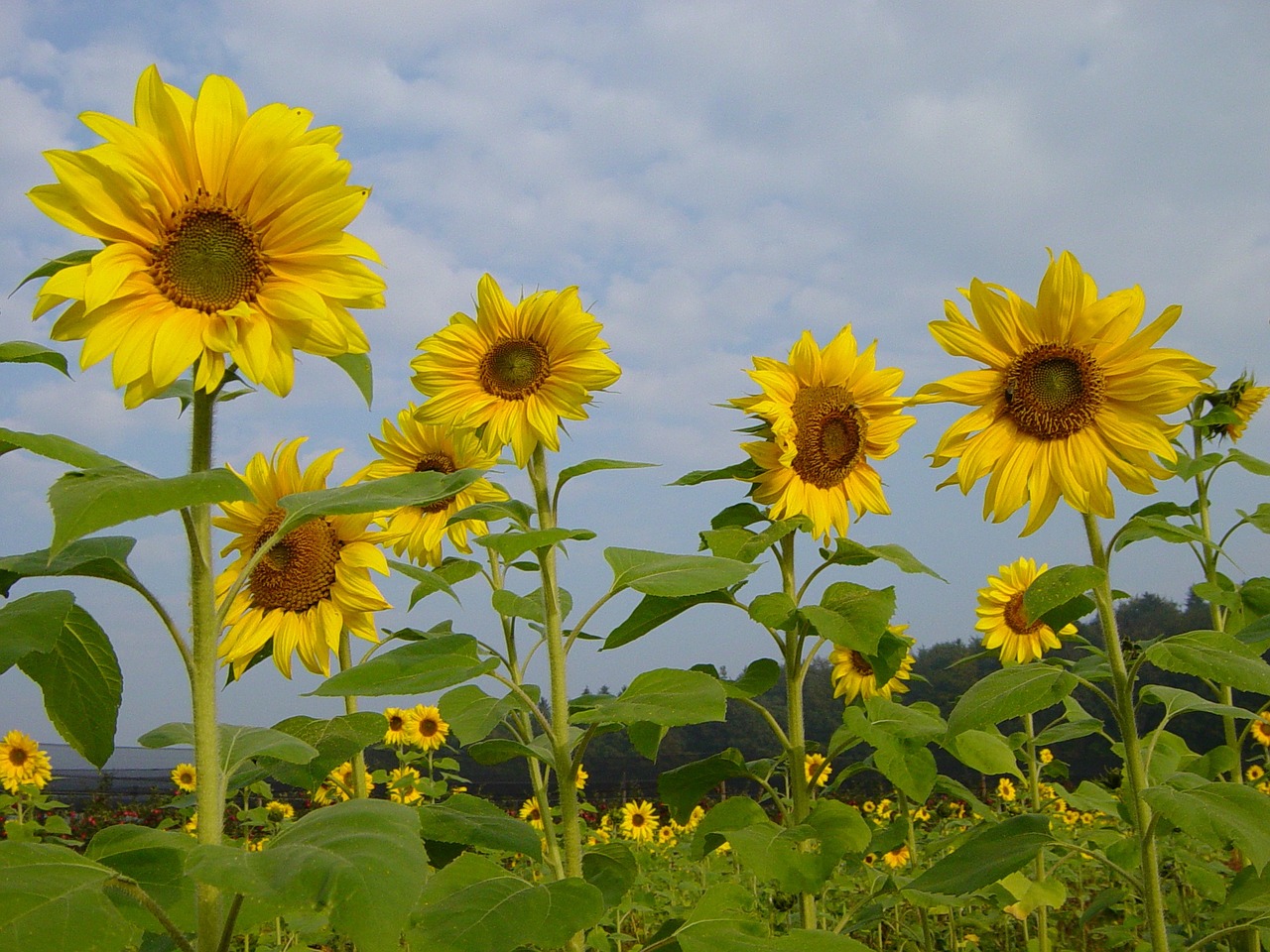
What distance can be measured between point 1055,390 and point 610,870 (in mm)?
1798

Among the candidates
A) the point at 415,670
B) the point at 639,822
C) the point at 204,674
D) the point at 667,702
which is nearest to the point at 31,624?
the point at 204,674

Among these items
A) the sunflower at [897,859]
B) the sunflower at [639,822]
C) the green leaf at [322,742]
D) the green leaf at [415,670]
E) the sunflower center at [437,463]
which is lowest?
the sunflower at [897,859]

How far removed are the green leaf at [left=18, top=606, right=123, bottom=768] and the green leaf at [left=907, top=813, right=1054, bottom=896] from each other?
1.78 m

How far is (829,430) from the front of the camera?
141 inches

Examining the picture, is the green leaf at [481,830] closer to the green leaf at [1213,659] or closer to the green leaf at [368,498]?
the green leaf at [368,498]

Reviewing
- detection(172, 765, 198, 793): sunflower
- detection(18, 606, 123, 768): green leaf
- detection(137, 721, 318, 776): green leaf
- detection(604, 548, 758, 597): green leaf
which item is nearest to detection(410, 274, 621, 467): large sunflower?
detection(604, 548, 758, 597): green leaf

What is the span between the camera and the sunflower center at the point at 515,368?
3184 millimetres

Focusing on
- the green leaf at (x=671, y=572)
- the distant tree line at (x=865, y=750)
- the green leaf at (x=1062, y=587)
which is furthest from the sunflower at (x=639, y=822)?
the green leaf at (x=1062, y=587)

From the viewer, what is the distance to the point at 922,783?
2664mm

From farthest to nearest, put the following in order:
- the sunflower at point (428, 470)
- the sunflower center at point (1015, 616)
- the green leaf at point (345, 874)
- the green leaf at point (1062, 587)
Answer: the sunflower center at point (1015, 616), the sunflower at point (428, 470), the green leaf at point (1062, 587), the green leaf at point (345, 874)

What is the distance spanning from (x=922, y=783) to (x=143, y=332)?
2.15 meters

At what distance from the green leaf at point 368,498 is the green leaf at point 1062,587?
142cm

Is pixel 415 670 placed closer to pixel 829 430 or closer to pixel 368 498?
pixel 368 498

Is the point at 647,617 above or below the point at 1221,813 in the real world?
above
